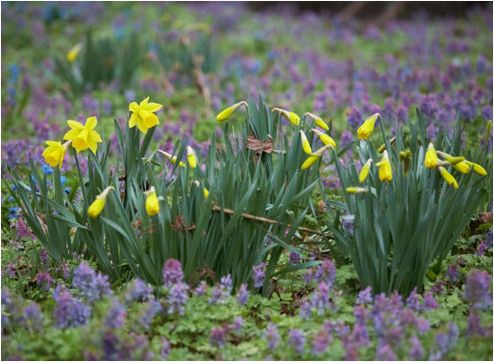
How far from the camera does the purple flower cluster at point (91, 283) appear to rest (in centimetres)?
238

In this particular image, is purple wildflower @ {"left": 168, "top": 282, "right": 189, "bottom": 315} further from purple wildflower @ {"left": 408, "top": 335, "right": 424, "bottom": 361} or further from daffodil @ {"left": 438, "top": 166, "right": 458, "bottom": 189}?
daffodil @ {"left": 438, "top": 166, "right": 458, "bottom": 189}

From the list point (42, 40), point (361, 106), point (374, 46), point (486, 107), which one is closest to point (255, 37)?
point (374, 46)

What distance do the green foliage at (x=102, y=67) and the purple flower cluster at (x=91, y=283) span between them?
12.0ft

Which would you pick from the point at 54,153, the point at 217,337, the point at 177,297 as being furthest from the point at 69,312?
the point at 54,153

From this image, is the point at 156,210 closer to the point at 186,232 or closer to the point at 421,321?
the point at 186,232

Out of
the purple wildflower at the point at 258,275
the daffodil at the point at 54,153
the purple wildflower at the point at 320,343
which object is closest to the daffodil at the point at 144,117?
the daffodil at the point at 54,153

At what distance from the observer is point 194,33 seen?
7.96 meters

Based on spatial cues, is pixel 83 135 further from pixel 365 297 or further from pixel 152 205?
pixel 365 297

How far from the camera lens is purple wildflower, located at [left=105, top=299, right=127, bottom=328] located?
86.0 inches

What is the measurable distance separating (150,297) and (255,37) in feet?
19.1

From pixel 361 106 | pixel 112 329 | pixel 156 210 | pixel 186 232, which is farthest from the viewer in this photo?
pixel 361 106

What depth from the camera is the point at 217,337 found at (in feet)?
7.60

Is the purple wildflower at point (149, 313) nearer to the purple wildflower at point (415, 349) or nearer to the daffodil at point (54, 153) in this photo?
the daffodil at point (54, 153)

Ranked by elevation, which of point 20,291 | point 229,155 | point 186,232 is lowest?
point 20,291
